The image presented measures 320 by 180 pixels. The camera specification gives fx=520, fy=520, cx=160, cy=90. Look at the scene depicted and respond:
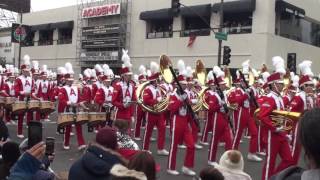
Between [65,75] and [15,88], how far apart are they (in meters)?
2.29

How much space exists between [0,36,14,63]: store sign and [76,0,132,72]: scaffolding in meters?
12.6

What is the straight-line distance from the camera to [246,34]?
30.2m

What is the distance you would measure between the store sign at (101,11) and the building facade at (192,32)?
19 centimetres

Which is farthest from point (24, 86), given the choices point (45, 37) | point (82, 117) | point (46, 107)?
point (45, 37)

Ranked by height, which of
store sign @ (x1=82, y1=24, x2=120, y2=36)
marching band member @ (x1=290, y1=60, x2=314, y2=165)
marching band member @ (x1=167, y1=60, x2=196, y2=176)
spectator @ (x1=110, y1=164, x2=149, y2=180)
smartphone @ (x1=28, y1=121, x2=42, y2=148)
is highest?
store sign @ (x1=82, y1=24, x2=120, y2=36)

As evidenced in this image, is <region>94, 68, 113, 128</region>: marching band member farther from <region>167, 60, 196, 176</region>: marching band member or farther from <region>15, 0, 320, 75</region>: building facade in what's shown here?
<region>15, 0, 320, 75</region>: building facade

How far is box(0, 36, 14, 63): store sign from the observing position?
52.4 m

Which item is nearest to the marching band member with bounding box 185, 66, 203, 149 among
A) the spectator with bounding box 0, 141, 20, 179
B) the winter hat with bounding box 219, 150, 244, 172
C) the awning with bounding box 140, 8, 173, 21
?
the winter hat with bounding box 219, 150, 244, 172

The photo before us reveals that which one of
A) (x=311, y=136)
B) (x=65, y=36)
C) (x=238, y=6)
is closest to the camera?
(x=311, y=136)

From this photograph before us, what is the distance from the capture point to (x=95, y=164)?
12.9 ft

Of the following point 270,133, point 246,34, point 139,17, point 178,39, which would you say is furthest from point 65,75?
point 139,17

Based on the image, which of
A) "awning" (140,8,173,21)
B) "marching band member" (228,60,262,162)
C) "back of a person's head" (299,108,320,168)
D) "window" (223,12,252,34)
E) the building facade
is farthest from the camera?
"awning" (140,8,173,21)

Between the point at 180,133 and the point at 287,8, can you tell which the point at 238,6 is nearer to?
the point at 287,8

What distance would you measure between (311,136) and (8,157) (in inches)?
119
